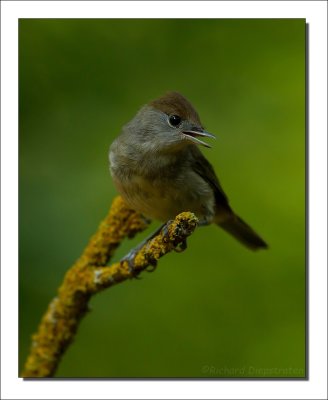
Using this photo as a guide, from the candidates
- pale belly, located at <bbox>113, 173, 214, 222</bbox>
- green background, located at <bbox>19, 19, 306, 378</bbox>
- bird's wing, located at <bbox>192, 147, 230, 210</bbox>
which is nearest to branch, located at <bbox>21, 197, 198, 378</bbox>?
pale belly, located at <bbox>113, 173, 214, 222</bbox>

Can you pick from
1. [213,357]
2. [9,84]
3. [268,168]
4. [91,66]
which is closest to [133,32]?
[91,66]

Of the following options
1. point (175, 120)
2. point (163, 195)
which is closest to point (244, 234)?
point (163, 195)

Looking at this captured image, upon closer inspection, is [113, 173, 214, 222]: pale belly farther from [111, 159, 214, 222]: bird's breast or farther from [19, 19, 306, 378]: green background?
[19, 19, 306, 378]: green background

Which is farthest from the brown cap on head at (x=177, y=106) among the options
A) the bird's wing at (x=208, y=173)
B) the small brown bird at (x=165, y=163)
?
the bird's wing at (x=208, y=173)

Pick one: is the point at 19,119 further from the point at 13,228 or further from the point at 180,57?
A: the point at 180,57

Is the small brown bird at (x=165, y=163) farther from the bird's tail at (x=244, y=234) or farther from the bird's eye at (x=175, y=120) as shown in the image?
the bird's tail at (x=244, y=234)

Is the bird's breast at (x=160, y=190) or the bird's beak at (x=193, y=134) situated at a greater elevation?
the bird's beak at (x=193, y=134)
